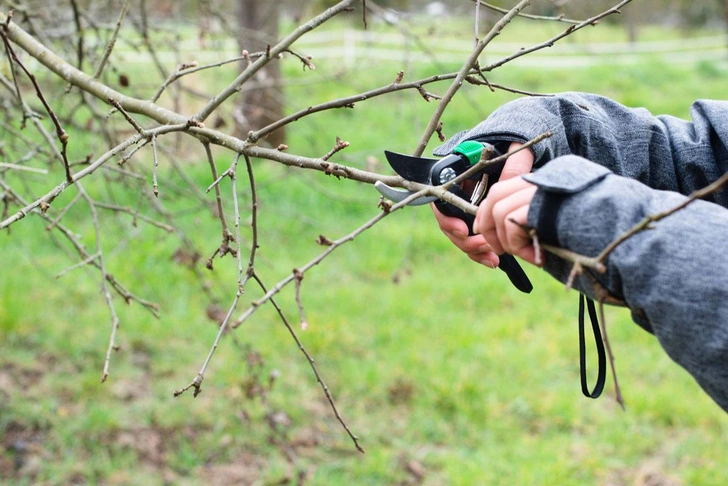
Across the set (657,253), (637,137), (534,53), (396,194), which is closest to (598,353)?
(657,253)

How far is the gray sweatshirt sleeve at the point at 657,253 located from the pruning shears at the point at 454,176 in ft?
0.90

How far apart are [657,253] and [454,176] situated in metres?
0.46

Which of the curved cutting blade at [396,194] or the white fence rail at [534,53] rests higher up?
the curved cutting blade at [396,194]

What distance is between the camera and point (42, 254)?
4.82 metres

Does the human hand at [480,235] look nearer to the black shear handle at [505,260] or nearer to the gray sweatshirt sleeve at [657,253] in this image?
the black shear handle at [505,260]

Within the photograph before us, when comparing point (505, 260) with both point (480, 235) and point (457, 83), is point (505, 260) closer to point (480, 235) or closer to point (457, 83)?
point (480, 235)

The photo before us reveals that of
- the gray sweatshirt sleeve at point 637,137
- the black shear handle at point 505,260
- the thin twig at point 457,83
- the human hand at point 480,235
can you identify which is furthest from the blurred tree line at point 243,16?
the black shear handle at point 505,260

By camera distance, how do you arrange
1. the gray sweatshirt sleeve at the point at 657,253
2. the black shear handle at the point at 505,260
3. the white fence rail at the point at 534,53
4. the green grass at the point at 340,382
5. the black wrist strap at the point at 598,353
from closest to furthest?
the gray sweatshirt sleeve at the point at 657,253
the black wrist strap at the point at 598,353
the black shear handle at the point at 505,260
the green grass at the point at 340,382
the white fence rail at the point at 534,53

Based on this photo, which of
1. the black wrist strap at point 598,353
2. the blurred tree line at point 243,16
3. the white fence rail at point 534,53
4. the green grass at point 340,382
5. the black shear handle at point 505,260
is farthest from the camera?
the white fence rail at point 534,53

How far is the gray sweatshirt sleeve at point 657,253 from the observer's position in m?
1.00

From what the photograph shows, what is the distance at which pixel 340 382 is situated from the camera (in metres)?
3.67

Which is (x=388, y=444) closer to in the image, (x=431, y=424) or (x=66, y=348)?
(x=431, y=424)

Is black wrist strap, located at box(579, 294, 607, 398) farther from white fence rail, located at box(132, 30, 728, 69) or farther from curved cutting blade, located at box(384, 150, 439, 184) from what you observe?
white fence rail, located at box(132, 30, 728, 69)

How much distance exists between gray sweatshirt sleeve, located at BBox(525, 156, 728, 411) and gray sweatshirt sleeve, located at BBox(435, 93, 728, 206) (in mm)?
443
